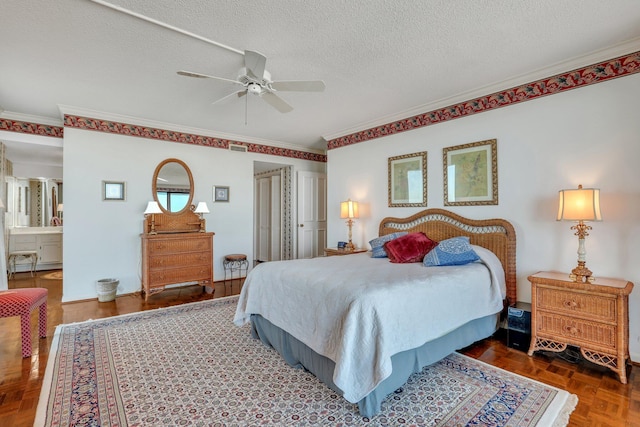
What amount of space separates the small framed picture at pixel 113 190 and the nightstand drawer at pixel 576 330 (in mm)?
5461

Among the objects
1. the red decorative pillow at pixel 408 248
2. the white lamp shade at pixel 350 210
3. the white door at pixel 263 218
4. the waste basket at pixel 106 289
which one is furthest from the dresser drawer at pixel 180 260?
the red decorative pillow at pixel 408 248

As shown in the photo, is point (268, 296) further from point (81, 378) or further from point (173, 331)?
point (81, 378)

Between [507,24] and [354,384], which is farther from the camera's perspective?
[507,24]

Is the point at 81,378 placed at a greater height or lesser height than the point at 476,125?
lesser

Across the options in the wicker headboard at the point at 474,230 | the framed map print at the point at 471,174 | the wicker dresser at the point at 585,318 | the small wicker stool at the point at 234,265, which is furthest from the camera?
the small wicker stool at the point at 234,265

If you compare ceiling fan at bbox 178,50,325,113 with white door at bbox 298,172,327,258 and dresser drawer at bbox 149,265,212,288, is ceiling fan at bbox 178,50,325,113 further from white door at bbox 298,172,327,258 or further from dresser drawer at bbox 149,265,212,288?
white door at bbox 298,172,327,258

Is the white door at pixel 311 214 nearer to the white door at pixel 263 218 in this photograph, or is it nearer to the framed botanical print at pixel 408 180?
the white door at pixel 263 218

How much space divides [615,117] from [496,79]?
1.10 metres

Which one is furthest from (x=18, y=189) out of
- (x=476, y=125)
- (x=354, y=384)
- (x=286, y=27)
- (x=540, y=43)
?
(x=540, y=43)

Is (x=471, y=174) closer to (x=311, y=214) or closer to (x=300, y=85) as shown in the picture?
(x=300, y=85)

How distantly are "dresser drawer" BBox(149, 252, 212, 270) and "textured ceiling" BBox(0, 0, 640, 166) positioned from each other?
2.14 m

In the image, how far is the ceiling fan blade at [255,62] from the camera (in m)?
2.33

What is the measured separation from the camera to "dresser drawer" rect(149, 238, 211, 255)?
172 inches

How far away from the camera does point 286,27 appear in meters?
2.33
